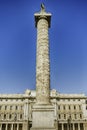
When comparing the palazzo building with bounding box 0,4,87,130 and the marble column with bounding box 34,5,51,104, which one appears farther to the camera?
the palazzo building with bounding box 0,4,87,130

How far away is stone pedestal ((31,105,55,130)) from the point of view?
20.6m

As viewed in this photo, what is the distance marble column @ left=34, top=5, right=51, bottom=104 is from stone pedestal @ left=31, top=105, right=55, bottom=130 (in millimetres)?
735

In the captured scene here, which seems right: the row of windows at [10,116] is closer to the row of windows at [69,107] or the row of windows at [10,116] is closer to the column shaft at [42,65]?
the row of windows at [69,107]

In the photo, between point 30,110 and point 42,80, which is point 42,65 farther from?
point 30,110

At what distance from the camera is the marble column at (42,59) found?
72.1ft

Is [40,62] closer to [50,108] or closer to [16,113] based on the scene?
[50,108]

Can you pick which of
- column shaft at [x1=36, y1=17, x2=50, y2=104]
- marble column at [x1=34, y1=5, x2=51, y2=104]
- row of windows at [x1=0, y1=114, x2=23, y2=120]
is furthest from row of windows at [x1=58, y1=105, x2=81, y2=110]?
column shaft at [x1=36, y1=17, x2=50, y2=104]

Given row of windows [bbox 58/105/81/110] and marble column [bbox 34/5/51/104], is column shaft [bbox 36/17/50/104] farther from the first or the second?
row of windows [bbox 58/105/81/110]

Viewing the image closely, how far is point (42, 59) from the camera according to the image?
22953 mm

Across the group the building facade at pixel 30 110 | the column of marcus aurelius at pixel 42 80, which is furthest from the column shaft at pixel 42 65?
the building facade at pixel 30 110

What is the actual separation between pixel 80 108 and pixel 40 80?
120 feet

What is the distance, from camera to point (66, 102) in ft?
188

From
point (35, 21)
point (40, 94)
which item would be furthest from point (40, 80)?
point (35, 21)

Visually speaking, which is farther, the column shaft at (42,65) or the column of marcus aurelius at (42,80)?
the column shaft at (42,65)
